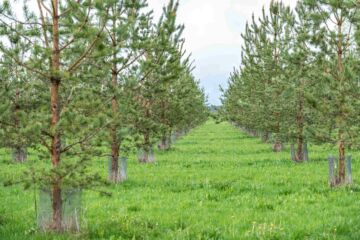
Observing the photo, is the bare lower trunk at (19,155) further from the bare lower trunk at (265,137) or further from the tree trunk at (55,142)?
the bare lower trunk at (265,137)

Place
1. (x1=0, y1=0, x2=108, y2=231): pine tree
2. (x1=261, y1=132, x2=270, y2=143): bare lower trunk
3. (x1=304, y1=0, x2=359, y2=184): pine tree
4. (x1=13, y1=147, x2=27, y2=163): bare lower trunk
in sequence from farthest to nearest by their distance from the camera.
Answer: (x1=261, y1=132, x2=270, y2=143): bare lower trunk, (x1=13, y1=147, x2=27, y2=163): bare lower trunk, (x1=304, y1=0, x2=359, y2=184): pine tree, (x1=0, y1=0, x2=108, y2=231): pine tree

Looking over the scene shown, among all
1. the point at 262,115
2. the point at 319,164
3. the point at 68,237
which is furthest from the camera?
the point at 262,115

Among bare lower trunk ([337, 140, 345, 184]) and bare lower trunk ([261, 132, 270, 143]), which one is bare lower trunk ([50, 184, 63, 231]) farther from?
bare lower trunk ([261, 132, 270, 143])

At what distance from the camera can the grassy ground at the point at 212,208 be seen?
26.6ft

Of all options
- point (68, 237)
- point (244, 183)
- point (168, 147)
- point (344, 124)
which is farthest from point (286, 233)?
point (168, 147)

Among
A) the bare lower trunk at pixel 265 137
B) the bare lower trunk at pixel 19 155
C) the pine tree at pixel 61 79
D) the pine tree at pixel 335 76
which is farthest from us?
the bare lower trunk at pixel 265 137

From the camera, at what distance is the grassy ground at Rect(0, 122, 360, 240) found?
8.09 m

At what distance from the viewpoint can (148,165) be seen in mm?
20156

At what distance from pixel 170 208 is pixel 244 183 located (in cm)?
441

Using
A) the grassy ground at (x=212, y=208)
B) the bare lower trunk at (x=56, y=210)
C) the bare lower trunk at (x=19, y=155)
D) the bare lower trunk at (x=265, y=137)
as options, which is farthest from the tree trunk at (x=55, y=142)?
the bare lower trunk at (x=265, y=137)

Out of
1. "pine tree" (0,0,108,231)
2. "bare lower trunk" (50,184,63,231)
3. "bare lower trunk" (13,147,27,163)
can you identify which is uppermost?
"pine tree" (0,0,108,231)

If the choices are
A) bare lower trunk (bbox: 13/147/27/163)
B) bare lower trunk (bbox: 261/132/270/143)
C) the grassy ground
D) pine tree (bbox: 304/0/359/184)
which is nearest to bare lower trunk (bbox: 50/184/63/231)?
the grassy ground

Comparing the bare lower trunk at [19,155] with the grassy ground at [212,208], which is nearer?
the grassy ground at [212,208]

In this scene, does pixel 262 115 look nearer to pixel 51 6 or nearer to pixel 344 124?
pixel 344 124
